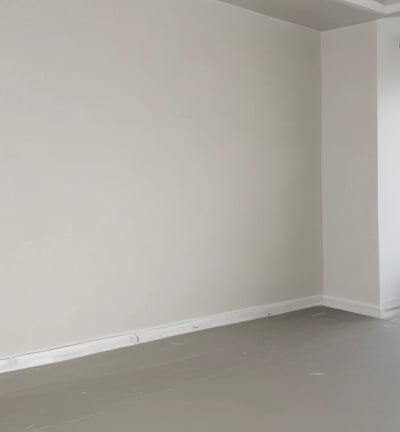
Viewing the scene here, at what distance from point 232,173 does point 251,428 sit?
246 centimetres

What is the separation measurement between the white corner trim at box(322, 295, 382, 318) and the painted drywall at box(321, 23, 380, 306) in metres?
0.04

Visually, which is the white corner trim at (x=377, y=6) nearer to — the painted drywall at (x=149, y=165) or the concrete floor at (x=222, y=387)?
the painted drywall at (x=149, y=165)

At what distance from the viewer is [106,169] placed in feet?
13.8

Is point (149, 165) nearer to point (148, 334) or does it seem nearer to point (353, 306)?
point (148, 334)

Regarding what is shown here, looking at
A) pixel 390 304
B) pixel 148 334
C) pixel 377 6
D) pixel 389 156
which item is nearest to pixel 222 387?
pixel 148 334

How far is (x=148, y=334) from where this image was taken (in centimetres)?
448

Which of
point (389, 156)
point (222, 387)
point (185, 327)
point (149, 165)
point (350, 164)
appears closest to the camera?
point (222, 387)

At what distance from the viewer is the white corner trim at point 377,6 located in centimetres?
480

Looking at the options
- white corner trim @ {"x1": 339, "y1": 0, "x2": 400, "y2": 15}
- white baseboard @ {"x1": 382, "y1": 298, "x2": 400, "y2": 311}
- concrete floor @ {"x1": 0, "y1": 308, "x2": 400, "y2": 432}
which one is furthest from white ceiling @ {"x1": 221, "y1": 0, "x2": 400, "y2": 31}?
concrete floor @ {"x1": 0, "y1": 308, "x2": 400, "y2": 432}

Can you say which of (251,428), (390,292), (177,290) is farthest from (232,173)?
(251,428)

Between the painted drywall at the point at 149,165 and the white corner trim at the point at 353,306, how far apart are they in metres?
0.15

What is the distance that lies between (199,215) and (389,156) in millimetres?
1855

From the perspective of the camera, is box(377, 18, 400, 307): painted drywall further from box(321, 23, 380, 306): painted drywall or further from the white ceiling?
the white ceiling

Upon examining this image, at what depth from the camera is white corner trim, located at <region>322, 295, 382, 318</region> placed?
5312 mm
